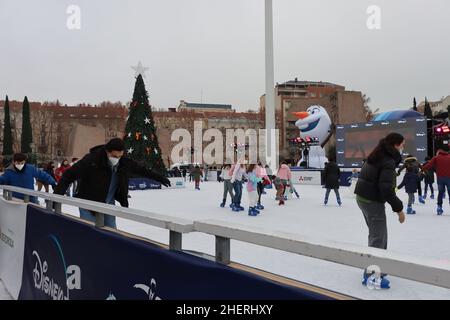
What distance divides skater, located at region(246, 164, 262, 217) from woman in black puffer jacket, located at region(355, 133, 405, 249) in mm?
6087

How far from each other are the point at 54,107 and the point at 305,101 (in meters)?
44.1

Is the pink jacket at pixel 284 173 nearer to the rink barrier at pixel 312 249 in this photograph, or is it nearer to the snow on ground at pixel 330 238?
the snow on ground at pixel 330 238

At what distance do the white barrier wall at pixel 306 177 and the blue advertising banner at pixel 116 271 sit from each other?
22.1 m

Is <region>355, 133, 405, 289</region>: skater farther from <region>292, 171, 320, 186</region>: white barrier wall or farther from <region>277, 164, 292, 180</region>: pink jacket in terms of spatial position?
<region>292, 171, 320, 186</region>: white barrier wall

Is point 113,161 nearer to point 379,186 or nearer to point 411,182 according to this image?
point 379,186

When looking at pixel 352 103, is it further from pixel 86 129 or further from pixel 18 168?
pixel 18 168

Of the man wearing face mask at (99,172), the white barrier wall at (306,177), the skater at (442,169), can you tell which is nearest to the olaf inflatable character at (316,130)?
the white barrier wall at (306,177)

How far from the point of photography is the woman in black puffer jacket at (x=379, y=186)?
3.64 m

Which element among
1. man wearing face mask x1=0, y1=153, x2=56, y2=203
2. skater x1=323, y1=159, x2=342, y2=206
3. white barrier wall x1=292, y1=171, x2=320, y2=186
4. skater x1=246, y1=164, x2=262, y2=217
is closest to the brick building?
white barrier wall x1=292, y1=171, x2=320, y2=186

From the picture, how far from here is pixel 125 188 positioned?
393 cm

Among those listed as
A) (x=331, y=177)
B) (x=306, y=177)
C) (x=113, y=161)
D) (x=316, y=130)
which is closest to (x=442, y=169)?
(x=331, y=177)

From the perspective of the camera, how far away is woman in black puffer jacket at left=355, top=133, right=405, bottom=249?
364cm

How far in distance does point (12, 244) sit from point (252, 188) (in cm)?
649
